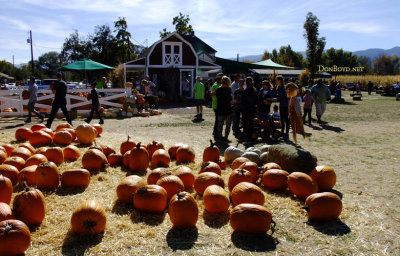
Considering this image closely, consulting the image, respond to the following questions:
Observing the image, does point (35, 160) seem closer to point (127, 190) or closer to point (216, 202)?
point (127, 190)

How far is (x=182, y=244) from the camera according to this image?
3352mm

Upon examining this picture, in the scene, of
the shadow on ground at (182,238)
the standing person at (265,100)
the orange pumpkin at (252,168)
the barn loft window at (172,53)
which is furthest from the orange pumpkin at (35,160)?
the barn loft window at (172,53)

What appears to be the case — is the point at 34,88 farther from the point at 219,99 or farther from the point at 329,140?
the point at 329,140

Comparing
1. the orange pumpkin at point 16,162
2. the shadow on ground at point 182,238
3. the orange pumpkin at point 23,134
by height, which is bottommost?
the shadow on ground at point 182,238

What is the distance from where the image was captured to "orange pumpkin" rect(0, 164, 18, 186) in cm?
499

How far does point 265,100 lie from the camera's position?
1028 cm

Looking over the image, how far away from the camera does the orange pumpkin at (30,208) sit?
3.60m

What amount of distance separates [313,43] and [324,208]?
3746 cm

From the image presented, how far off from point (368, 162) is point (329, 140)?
114 inches

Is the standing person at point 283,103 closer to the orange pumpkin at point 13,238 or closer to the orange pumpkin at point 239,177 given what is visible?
the orange pumpkin at point 239,177

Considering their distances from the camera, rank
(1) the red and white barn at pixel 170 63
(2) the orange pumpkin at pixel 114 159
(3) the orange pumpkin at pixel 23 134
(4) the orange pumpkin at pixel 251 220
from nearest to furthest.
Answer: (4) the orange pumpkin at pixel 251 220 → (2) the orange pumpkin at pixel 114 159 → (3) the orange pumpkin at pixel 23 134 → (1) the red and white barn at pixel 170 63

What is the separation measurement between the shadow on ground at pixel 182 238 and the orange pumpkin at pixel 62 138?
205 inches

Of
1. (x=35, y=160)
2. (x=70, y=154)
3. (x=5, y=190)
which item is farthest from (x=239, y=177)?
(x=70, y=154)

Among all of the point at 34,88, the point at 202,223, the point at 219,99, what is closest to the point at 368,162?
the point at 219,99
